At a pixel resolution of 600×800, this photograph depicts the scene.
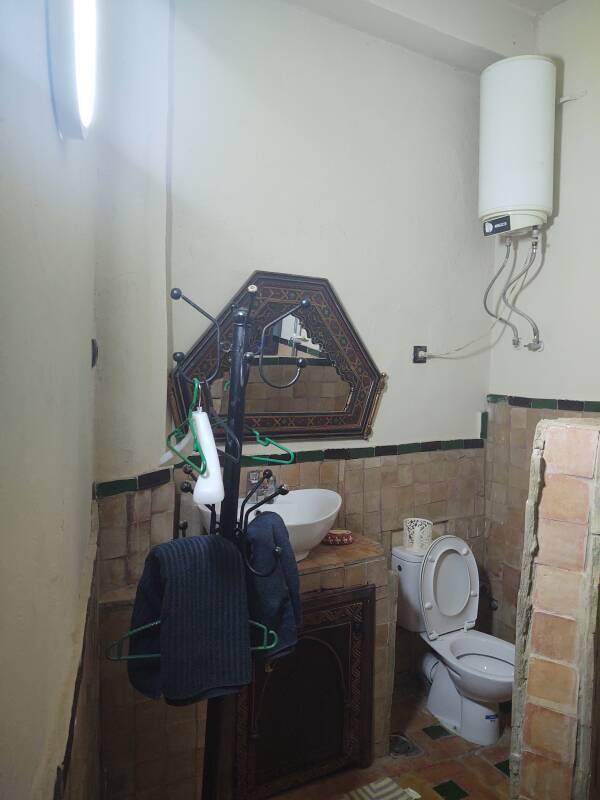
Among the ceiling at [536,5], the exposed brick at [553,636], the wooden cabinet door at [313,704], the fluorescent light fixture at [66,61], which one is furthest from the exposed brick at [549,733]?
the ceiling at [536,5]

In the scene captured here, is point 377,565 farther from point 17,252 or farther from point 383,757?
point 17,252

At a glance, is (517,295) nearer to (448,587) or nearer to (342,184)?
(342,184)

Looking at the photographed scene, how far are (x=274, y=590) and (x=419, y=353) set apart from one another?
163 centimetres

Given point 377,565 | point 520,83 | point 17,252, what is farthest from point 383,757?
point 520,83

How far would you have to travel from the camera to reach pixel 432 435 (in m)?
2.72

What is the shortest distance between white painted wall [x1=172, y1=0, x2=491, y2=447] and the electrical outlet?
0.04m

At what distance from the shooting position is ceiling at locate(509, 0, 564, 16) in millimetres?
2533

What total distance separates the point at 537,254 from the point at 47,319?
2416 millimetres

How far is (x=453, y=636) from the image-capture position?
2504 millimetres

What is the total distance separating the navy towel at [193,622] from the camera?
111 cm

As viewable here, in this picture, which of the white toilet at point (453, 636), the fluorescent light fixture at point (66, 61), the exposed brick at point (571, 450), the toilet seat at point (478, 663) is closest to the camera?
the fluorescent light fixture at point (66, 61)

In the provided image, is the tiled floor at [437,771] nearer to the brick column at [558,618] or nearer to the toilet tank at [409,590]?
the toilet tank at [409,590]

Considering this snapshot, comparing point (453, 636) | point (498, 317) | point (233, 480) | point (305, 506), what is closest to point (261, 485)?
point (305, 506)

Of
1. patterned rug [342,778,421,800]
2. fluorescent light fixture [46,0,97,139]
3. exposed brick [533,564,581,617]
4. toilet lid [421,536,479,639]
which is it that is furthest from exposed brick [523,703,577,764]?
fluorescent light fixture [46,0,97,139]
